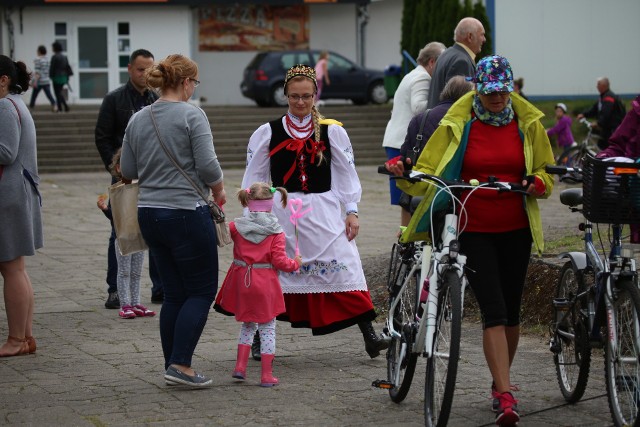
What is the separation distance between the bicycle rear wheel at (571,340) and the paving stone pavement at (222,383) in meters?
0.12

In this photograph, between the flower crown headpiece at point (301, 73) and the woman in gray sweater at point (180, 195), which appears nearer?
the woman in gray sweater at point (180, 195)

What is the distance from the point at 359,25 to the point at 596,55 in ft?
31.0

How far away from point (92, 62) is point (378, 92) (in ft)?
→ 30.7

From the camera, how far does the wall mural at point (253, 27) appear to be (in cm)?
4100

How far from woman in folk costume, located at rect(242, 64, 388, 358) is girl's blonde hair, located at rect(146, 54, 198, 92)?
2.90 feet

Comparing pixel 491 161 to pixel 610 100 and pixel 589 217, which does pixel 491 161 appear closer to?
pixel 589 217

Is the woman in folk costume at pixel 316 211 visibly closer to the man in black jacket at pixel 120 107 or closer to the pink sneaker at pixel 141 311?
the pink sneaker at pixel 141 311

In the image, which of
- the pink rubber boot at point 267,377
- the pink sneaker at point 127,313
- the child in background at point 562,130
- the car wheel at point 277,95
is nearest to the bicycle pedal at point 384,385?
the pink rubber boot at point 267,377

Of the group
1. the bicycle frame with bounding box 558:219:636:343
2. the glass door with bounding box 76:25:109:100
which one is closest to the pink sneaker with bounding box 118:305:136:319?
the bicycle frame with bounding box 558:219:636:343

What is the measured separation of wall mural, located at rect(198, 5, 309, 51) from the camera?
4100cm

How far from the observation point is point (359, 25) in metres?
41.7

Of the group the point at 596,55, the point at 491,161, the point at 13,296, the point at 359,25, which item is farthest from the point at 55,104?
the point at 491,161

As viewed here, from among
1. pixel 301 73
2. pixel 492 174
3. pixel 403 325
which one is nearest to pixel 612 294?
pixel 492 174

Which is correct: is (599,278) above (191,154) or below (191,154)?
below
